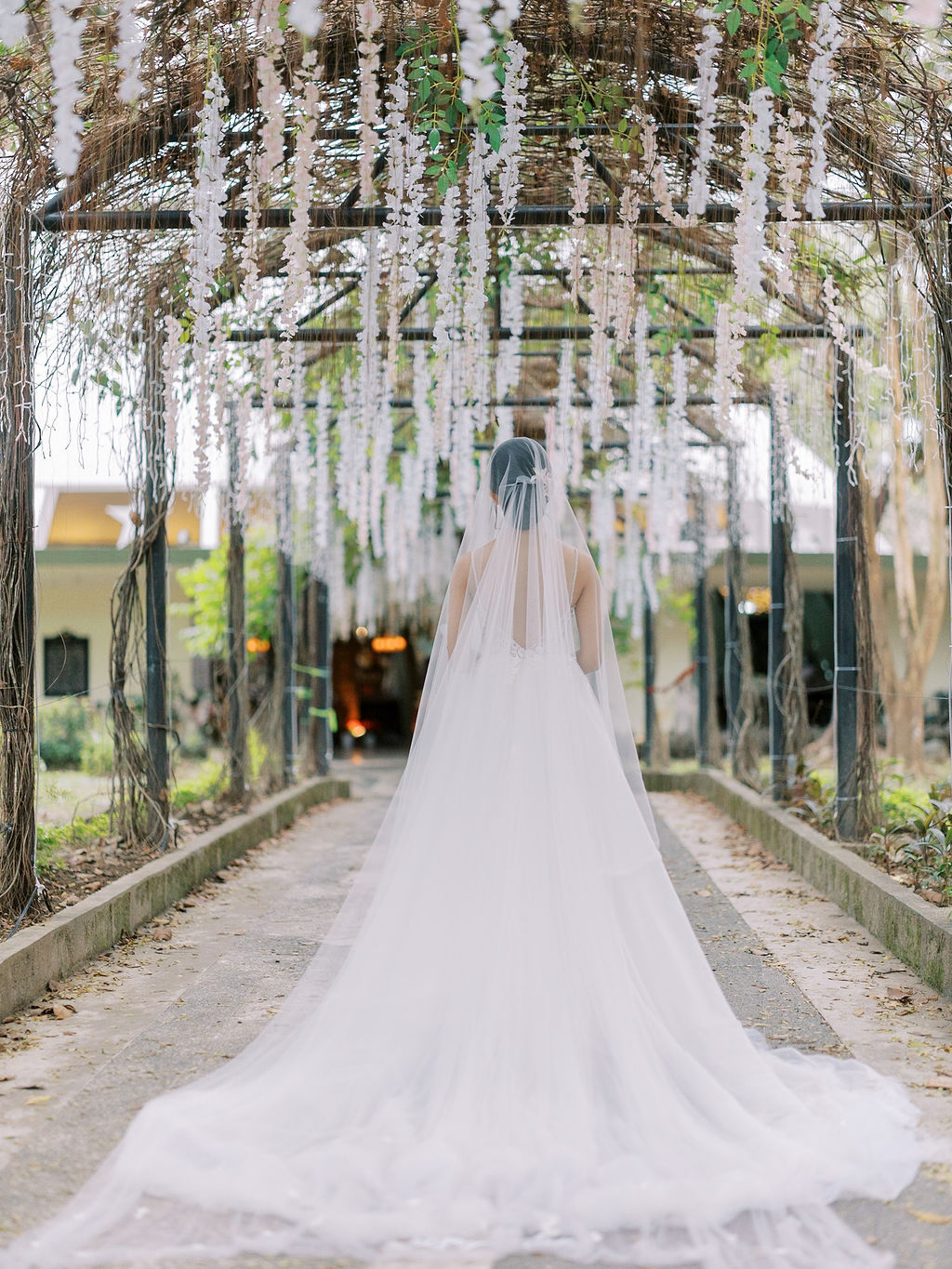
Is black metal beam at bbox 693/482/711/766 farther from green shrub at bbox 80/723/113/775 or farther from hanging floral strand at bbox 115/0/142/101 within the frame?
hanging floral strand at bbox 115/0/142/101

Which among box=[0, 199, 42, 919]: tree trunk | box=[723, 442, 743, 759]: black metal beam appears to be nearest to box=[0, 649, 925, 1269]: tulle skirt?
box=[0, 199, 42, 919]: tree trunk

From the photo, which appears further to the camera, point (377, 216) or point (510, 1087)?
point (377, 216)

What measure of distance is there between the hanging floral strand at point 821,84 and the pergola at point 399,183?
11 millimetres

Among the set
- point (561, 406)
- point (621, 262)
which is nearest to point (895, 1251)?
point (621, 262)

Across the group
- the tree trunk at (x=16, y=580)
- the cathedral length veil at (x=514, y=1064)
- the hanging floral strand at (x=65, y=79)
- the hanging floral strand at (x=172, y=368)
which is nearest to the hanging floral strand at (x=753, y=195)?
the cathedral length veil at (x=514, y=1064)

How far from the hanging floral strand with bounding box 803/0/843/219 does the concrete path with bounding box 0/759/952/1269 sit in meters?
2.52

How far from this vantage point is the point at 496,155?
13.5 ft

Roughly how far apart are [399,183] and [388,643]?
14.0 meters

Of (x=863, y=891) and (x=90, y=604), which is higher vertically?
(x=90, y=604)

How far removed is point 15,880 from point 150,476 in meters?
2.40

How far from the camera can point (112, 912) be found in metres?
4.69

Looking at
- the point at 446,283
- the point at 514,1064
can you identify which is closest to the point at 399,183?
the point at 446,283

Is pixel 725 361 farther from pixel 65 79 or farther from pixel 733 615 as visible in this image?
pixel 733 615

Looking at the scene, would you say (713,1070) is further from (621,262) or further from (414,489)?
(414,489)
